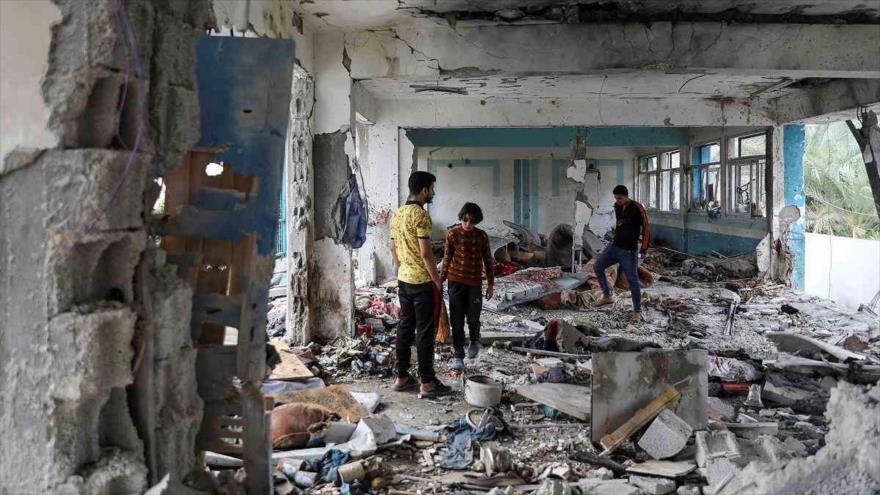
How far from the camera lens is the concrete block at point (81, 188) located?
214cm

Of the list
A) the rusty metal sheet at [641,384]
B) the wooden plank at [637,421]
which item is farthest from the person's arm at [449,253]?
the wooden plank at [637,421]

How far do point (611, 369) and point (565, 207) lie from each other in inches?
648

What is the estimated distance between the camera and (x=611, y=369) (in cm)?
410

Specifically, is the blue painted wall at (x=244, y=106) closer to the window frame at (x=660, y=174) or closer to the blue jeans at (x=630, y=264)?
the blue jeans at (x=630, y=264)

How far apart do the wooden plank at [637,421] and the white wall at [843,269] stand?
256 inches

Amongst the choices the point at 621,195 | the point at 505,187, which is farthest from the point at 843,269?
the point at 505,187

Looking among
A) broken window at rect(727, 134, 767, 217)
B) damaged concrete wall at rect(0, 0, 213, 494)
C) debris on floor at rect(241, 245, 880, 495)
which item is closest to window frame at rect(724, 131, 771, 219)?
broken window at rect(727, 134, 767, 217)

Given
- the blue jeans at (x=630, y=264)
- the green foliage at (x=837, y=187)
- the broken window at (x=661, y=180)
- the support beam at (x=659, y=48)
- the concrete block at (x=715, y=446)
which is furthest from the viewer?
the broken window at (x=661, y=180)

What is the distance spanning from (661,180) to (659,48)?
41.1ft

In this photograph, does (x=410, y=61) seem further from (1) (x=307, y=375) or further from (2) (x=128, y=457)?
(2) (x=128, y=457)

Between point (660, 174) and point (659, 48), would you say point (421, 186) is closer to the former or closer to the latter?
point (659, 48)

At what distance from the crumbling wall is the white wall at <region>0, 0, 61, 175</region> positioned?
442 centimetres

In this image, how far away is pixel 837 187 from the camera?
1669 cm

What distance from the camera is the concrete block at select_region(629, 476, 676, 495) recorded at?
11.4 feet
